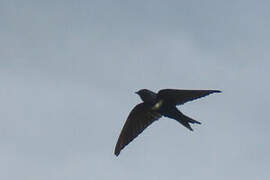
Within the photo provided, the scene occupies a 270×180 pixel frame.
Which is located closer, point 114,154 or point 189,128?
point 189,128

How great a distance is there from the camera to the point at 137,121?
57.6ft

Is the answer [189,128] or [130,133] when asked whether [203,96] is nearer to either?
[189,128]

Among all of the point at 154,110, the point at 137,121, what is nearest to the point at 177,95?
the point at 154,110

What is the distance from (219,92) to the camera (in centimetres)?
1343

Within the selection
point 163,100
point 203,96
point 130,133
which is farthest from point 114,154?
point 203,96

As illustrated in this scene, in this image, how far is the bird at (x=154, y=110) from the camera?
1555 cm

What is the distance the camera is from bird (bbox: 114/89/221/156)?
15.5m

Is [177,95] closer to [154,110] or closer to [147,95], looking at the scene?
[147,95]

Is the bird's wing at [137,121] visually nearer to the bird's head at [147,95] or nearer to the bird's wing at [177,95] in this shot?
the bird's head at [147,95]

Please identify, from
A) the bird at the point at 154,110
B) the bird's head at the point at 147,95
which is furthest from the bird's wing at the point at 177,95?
the bird's head at the point at 147,95

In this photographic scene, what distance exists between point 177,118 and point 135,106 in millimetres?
2315

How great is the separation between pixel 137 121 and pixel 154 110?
100 centimetres

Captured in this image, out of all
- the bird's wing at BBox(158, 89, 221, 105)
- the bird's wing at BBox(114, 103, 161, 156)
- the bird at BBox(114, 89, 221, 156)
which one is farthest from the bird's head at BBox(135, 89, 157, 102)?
→ the bird's wing at BBox(114, 103, 161, 156)

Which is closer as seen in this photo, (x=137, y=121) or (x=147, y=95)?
(x=147, y=95)
